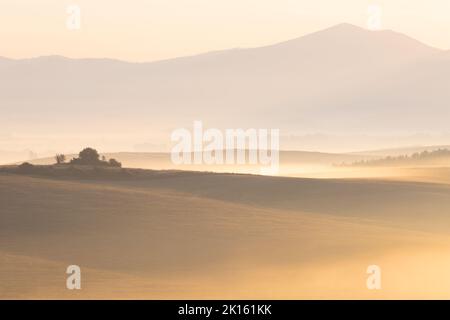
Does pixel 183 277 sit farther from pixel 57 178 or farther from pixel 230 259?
pixel 57 178

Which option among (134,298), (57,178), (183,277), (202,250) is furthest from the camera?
(57,178)

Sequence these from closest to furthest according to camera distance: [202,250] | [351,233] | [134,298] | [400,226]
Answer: [134,298], [202,250], [351,233], [400,226]

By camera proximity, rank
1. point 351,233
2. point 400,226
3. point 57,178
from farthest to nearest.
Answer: point 57,178 < point 400,226 < point 351,233

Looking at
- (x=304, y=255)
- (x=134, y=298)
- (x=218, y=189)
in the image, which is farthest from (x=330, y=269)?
(x=218, y=189)

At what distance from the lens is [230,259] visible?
98.7 feet

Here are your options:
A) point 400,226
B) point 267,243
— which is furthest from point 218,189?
point 267,243

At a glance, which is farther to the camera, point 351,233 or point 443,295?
point 351,233

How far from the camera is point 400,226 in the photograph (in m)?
38.4

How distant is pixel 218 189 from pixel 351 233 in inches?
646

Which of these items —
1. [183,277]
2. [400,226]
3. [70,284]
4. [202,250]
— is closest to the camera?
[70,284]

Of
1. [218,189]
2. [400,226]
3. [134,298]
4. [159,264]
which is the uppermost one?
[218,189]

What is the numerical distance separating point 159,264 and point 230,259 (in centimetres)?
221

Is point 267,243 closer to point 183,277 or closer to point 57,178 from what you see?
point 183,277

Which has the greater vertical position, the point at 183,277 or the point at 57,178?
the point at 57,178
